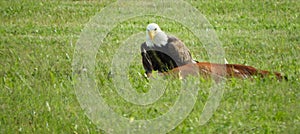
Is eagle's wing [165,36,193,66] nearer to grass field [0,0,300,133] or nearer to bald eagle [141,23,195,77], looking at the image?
bald eagle [141,23,195,77]

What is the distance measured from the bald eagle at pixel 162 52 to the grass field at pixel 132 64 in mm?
268

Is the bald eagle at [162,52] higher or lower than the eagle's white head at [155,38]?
lower

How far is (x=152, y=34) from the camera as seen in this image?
10.2 metres

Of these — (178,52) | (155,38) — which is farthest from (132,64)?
(178,52)

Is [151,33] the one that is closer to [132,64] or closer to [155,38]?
[155,38]

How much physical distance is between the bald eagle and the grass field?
268 millimetres

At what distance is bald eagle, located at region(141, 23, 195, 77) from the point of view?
990cm

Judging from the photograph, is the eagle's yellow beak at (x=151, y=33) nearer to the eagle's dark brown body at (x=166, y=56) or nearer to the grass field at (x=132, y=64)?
the eagle's dark brown body at (x=166, y=56)

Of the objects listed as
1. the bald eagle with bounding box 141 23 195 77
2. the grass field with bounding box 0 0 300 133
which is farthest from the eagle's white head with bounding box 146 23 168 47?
the grass field with bounding box 0 0 300 133

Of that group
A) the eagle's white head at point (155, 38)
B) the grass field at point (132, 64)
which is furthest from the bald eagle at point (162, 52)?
the grass field at point (132, 64)

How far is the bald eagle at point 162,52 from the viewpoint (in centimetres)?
990

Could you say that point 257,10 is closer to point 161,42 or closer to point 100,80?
point 161,42

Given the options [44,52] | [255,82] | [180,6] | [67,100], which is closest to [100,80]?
[67,100]

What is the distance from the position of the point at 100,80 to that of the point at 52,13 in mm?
7464
